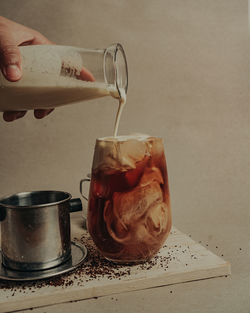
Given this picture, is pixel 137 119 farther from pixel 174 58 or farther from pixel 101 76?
pixel 101 76

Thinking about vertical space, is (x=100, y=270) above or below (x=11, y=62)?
below

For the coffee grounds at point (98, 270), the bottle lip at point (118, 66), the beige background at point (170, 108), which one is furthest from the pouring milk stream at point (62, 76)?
the beige background at point (170, 108)

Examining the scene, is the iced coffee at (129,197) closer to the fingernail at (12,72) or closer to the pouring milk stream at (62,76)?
the pouring milk stream at (62,76)

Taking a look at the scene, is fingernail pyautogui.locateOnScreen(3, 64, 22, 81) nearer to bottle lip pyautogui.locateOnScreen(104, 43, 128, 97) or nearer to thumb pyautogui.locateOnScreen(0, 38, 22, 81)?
thumb pyautogui.locateOnScreen(0, 38, 22, 81)

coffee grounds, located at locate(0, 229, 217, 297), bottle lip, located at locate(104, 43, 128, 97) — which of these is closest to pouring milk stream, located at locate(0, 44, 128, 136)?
bottle lip, located at locate(104, 43, 128, 97)

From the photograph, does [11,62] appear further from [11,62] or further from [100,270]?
[100,270]

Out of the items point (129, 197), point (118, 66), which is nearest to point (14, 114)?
point (118, 66)
